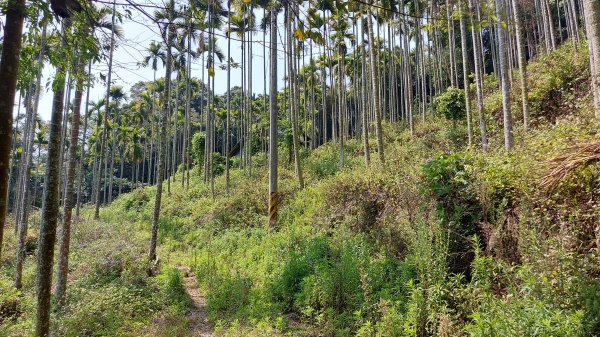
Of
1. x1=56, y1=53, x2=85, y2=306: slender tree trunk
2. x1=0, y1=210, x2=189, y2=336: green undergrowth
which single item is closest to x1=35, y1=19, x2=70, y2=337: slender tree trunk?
x1=0, y1=210, x2=189, y2=336: green undergrowth

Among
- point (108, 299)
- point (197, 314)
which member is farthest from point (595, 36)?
point (108, 299)

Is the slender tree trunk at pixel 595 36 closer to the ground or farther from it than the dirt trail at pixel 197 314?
farther from it

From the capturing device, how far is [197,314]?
6766 mm

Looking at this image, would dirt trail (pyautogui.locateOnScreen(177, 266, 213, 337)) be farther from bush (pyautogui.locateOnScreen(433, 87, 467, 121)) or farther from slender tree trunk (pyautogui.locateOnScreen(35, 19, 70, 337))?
→ bush (pyautogui.locateOnScreen(433, 87, 467, 121))

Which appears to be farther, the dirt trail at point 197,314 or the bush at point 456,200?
the dirt trail at point 197,314

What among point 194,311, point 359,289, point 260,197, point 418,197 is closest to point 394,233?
point 418,197

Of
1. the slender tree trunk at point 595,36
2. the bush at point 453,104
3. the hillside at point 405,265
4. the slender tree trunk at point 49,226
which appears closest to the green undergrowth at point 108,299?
the hillside at point 405,265

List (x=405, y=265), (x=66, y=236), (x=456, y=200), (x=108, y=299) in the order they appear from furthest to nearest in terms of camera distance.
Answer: (x=66, y=236) → (x=108, y=299) → (x=456, y=200) → (x=405, y=265)

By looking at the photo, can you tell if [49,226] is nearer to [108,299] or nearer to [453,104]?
[108,299]

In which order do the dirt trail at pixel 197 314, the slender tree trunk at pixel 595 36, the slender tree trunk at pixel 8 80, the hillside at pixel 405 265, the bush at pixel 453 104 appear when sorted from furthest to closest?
the bush at pixel 453 104 → the dirt trail at pixel 197 314 → the slender tree trunk at pixel 595 36 → the hillside at pixel 405 265 → the slender tree trunk at pixel 8 80

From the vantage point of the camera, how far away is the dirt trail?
19.2ft

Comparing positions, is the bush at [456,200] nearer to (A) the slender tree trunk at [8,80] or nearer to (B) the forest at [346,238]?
(B) the forest at [346,238]

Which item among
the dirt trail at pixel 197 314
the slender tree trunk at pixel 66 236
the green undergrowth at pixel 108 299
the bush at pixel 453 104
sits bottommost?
the dirt trail at pixel 197 314

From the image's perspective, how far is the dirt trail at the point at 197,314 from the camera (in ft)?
19.2
